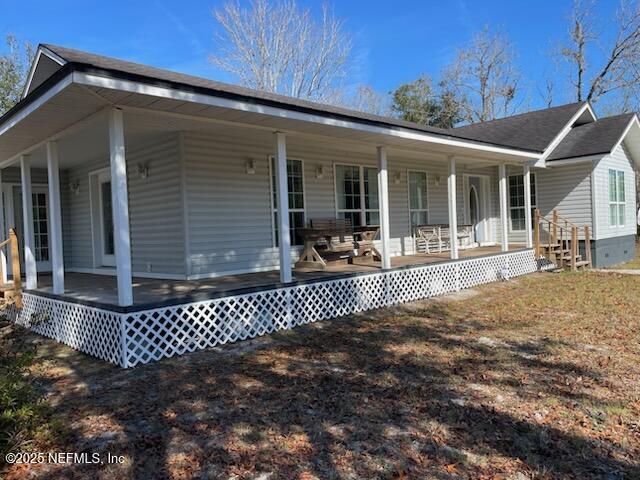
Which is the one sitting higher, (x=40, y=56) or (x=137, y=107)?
(x=40, y=56)

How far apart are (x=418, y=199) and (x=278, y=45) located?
54.7 ft

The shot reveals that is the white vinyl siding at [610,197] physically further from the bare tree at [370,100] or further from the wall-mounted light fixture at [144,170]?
the bare tree at [370,100]

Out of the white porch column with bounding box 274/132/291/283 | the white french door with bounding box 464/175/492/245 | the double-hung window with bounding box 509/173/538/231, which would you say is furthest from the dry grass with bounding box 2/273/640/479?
the double-hung window with bounding box 509/173/538/231

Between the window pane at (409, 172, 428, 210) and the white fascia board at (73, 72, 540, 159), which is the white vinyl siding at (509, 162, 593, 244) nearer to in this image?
the window pane at (409, 172, 428, 210)

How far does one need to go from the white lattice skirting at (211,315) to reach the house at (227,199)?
0.03m

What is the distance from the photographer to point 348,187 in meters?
10.9

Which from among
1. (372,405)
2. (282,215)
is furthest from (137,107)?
(372,405)

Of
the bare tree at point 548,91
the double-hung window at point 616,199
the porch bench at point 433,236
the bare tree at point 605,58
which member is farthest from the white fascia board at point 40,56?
the bare tree at point 548,91

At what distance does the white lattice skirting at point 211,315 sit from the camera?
212 inches

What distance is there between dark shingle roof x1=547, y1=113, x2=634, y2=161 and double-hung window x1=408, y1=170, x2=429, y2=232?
3.78 metres

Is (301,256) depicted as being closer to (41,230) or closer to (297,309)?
(297,309)

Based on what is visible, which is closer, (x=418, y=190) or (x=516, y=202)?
(x=418, y=190)

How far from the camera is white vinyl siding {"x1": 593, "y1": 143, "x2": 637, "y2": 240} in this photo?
13.6 meters

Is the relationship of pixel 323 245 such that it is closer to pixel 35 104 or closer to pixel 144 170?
pixel 144 170
